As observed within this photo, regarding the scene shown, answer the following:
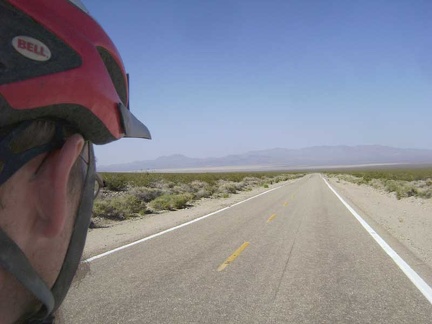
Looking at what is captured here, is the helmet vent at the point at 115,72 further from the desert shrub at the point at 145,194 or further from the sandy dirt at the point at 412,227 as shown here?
the desert shrub at the point at 145,194

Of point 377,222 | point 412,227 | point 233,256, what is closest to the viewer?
point 233,256

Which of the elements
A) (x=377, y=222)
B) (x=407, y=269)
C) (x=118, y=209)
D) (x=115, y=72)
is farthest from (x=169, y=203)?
(x=115, y=72)

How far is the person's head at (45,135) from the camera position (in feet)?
3.39

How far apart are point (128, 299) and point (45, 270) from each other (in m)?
4.64

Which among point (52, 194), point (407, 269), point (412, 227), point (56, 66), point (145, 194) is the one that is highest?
point (56, 66)

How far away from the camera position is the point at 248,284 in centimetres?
627

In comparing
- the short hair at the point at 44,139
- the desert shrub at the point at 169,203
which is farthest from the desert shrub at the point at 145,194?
the short hair at the point at 44,139

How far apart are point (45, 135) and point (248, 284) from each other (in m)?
5.58

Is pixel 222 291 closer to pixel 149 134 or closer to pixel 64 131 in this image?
pixel 149 134

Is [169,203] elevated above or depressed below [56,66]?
below

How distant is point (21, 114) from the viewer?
105 centimetres

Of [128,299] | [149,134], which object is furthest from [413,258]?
[149,134]

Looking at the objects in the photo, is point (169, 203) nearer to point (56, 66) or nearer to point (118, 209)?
point (118, 209)

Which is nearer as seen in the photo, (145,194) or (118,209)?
(118,209)
